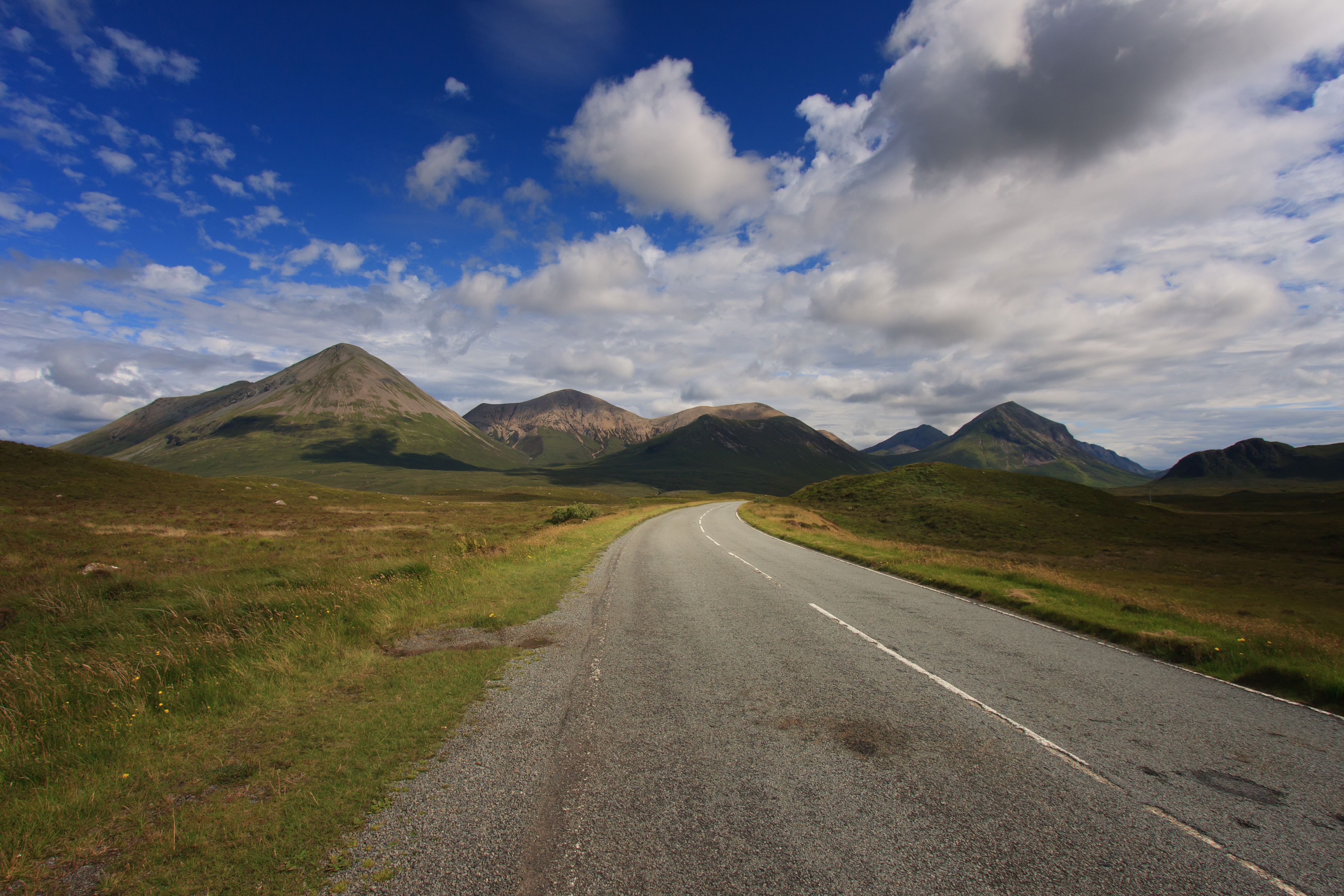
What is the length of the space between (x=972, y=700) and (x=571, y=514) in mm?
38832

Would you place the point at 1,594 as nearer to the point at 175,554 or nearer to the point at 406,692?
the point at 175,554

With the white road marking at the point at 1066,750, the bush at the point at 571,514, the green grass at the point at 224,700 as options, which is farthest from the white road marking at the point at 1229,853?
the bush at the point at 571,514

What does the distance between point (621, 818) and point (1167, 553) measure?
62994 millimetres

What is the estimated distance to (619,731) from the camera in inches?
253

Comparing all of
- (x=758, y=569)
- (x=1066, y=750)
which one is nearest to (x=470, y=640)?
(x=1066, y=750)

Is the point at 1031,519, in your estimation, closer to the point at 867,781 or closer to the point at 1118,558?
the point at 1118,558

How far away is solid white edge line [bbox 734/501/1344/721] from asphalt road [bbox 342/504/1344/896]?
195 mm

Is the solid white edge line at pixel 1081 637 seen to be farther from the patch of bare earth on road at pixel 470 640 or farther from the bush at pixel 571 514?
the bush at pixel 571 514

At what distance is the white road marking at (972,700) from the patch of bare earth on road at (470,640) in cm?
620

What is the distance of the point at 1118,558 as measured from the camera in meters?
45.2

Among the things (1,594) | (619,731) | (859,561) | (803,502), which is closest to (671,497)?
(803,502)

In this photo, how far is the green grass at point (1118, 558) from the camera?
34.3 ft

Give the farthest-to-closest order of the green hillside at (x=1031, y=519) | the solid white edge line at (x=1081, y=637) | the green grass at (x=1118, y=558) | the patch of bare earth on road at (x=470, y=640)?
the green hillside at (x=1031, y=519) → the green grass at (x=1118, y=558) → the patch of bare earth on road at (x=470, y=640) → the solid white edge line at (x=1081, y=637)

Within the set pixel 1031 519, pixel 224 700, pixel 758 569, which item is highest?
pixel 224 700
